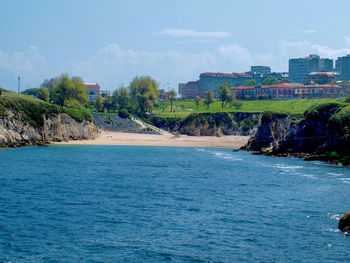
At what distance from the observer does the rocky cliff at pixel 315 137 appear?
238ft

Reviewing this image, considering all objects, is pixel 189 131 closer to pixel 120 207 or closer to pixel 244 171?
pixel 244 171

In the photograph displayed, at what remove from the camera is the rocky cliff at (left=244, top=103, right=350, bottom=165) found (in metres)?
72.7

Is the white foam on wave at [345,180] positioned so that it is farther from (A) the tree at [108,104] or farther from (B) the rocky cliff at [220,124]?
(A) the tree at [108,104]

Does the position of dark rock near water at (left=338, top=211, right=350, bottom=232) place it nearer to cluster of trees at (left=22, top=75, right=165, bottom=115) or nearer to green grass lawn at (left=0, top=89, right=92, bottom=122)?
green grass lawn at (left=0, top=89, right=92, bottom=122)

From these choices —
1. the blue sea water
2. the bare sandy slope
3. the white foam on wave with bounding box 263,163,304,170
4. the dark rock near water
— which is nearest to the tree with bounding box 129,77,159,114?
the bare sandy slope

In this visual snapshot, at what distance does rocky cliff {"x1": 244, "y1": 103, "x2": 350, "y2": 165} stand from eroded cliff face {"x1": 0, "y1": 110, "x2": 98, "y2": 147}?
41.4m

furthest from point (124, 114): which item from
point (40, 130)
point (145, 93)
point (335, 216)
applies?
point (335, 216)

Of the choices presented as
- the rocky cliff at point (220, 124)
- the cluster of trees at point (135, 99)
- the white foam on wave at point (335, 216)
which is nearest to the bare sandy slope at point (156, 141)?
the rocky cliff at point (220, 124)

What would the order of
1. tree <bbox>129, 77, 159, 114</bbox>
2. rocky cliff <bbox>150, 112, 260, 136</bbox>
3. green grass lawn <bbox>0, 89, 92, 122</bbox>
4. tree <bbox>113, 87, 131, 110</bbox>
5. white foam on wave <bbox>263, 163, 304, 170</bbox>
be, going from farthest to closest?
tree <bbox>113, 87, 131, 110</bbox> < tree <bbox>129, 77, 159, 114</bbox> < rocky cliff <bbox>150, 112, 260, 136</bbox> < green grass lawn <bbox>0, 89, 92, 122</bbox> < white foam on wave <bbox>263, 163, 304, 170</bbox>

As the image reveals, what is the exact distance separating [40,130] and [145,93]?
70.3 m

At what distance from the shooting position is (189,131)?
467ft

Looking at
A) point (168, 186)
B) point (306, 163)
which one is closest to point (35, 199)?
point (168, 186)

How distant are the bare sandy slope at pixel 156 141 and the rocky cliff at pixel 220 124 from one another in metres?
5.03

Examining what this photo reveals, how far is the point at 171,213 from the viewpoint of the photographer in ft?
117
